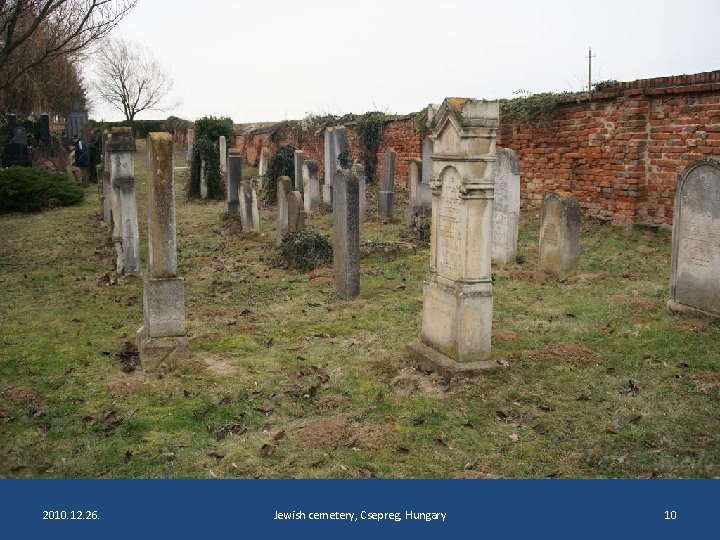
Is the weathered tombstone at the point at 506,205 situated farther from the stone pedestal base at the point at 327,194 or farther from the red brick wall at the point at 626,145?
the stone pedestal base at the point at 327,194

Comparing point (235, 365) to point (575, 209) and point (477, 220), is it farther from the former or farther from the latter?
point (575, 209)

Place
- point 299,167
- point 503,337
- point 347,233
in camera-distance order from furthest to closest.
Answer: point 299,167 → point 347,233 → point 503,337

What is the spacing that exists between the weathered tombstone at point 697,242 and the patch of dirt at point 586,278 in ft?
6.93

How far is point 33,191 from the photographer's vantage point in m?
20.1

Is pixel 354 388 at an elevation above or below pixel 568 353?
below

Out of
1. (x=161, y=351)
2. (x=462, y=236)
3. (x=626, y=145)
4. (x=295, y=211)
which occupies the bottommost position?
(x=161, y=351)

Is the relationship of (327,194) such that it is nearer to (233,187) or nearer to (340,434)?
→ (233,187)

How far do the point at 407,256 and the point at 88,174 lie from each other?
18745 millimetres

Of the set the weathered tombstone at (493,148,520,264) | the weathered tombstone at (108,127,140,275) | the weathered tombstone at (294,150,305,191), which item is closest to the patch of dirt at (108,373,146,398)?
the weathered tombstone at (108,127,140,275)

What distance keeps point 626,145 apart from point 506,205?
3878mm

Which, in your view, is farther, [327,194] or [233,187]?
[327,194]

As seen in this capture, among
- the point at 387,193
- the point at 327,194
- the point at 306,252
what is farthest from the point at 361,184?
the point at 306,252

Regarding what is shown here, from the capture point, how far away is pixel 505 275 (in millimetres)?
10961

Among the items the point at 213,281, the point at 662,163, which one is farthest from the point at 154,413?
the point at 662,163
